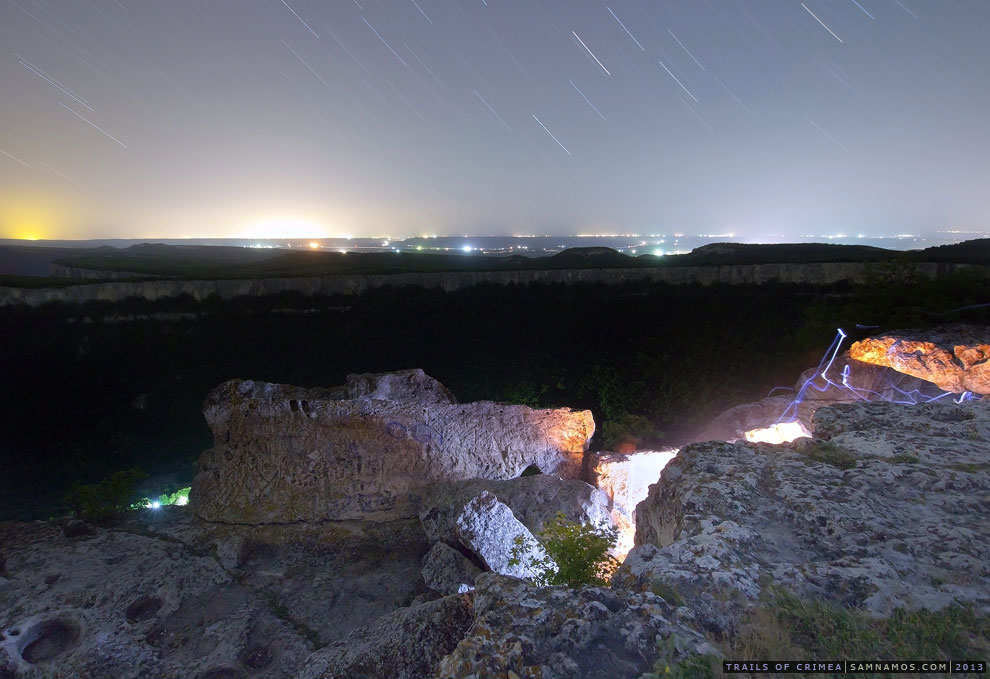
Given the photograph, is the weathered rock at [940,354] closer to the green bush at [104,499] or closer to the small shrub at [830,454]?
the small shrub at [830,454]

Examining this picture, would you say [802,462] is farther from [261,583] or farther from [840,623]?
[261,583]

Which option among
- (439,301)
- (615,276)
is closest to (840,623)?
(439,301)

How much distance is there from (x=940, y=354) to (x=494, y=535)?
778cm

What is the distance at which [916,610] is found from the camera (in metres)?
2.82

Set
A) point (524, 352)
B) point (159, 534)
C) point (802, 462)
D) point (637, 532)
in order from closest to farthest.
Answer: point (802, 462)
point (637, 532)
point (159, 534)
point (524, 352)

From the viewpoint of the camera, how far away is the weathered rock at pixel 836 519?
313 cm

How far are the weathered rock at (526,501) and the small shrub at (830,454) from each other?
3.44 metres

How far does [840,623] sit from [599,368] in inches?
574

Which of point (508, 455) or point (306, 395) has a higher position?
point (306, 395)

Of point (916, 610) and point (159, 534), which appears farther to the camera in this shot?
point (159, 534)

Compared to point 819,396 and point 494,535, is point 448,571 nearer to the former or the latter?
point 494,535

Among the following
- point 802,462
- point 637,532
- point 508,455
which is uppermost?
point 802,462

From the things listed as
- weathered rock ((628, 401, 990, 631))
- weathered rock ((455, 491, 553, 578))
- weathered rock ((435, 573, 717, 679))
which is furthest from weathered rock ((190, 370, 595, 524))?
weathered rock ((435, 573, 717, 679))

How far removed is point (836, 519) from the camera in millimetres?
3848
